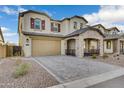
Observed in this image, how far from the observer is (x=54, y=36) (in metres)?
17.1

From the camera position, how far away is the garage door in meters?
15.8

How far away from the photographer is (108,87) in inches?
191

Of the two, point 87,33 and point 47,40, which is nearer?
point 87,33

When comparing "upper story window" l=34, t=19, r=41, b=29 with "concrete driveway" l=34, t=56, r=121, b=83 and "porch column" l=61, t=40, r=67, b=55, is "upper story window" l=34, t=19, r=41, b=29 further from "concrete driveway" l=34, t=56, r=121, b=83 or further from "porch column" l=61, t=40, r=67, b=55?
"concrete driveway" l=34, t=56, r=121, b=83

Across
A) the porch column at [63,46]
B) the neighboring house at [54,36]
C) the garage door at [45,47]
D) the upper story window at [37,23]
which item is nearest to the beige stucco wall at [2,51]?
the neighboring house at [54,36]

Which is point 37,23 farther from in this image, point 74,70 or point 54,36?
point 74,70

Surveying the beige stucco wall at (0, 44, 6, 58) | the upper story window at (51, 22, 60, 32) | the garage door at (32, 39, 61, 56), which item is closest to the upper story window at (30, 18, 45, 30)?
the upper story window at (51, 22, 60, 32)
